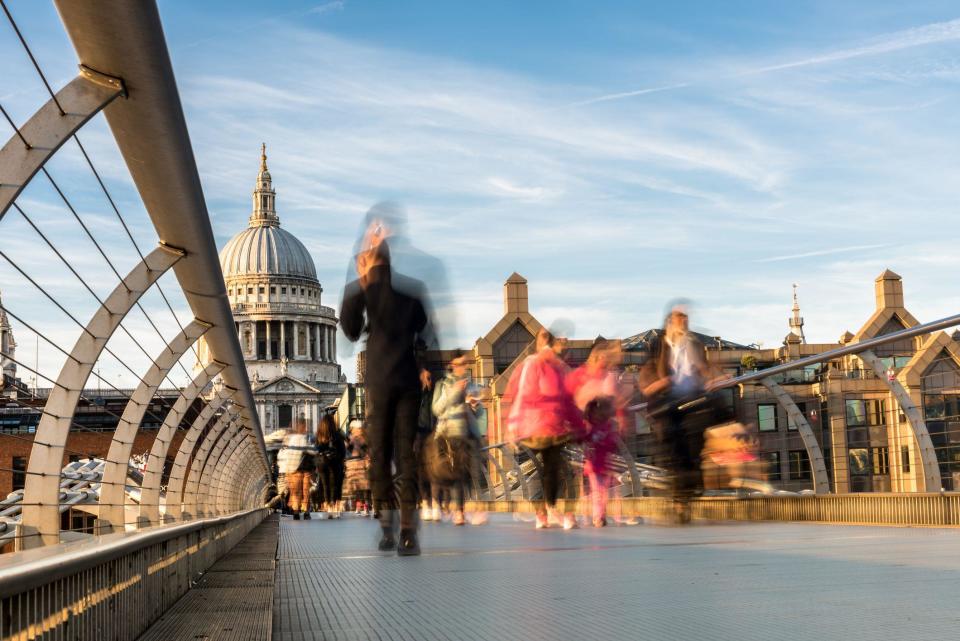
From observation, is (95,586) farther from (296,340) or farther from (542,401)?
(296,340)

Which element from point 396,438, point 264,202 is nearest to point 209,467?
point 396,438

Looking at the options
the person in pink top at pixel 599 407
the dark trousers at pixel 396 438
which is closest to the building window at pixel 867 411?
the person in pink top at pixel 599 407

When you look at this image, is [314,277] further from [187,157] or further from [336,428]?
[187,157]

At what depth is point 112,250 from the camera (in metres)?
6.04

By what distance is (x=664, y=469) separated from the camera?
9.61 metres

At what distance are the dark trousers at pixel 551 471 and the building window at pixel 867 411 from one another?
2.31m

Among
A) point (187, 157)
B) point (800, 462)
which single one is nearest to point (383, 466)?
point (187, 157)

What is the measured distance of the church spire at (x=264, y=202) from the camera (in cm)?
16950

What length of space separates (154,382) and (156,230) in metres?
2.75

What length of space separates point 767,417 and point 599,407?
7.94ft

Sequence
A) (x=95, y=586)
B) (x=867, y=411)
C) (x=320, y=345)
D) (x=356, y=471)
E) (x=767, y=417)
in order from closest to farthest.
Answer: (x=95, y=586) < (x=867, y=411) < (x=767, y=417) < (x=356, y=471) < (x=320, y=345)

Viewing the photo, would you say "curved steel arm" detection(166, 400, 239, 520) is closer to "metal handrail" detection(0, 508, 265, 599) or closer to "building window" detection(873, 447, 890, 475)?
"building window" detection(873, 447, 890, 475)

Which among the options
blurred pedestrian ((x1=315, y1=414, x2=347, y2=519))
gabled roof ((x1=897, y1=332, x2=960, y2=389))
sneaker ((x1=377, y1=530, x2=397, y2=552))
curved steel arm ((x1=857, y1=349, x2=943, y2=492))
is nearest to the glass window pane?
curved steel arm ((x1=857, y1=349, x2=943, y2=492))

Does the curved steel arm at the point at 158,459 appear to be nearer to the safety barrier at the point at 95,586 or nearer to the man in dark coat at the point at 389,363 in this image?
the man in dark coat at the point at 389,363
